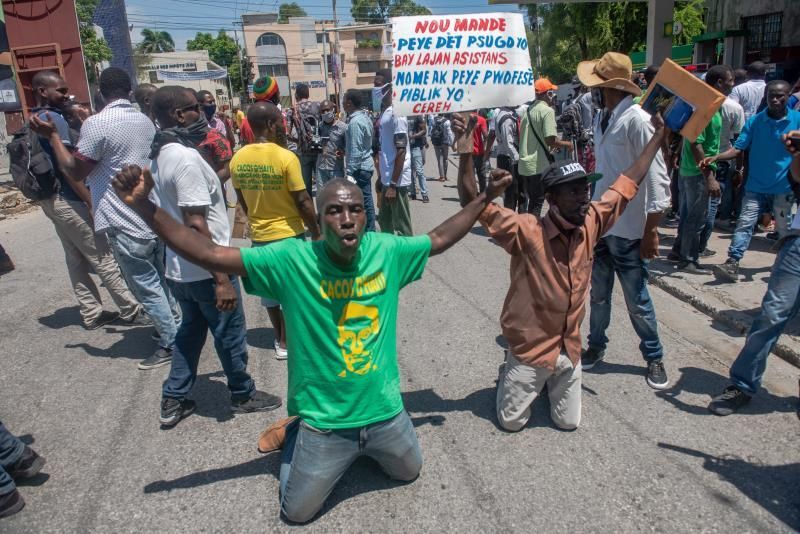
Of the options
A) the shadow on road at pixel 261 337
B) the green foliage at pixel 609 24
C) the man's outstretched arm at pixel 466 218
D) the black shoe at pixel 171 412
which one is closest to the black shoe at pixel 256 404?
the black shoe at pixel 171 412

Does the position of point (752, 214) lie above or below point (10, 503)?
above

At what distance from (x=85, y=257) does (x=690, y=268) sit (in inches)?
240

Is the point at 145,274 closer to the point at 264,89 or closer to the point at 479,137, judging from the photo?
the point at 264,89

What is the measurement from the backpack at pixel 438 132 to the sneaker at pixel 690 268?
24.3 feet

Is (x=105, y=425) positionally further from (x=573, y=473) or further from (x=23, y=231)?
(x=23, y=231)

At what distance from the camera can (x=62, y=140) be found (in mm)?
4883

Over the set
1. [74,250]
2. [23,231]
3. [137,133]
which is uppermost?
[137,133]

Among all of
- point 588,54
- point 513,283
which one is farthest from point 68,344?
point 588,54

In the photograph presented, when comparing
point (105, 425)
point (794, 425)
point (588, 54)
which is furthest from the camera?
point (588, 54)

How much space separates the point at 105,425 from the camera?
374cm

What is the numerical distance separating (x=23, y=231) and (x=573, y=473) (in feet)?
34.4

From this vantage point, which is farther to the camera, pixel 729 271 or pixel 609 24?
pixel 609 24

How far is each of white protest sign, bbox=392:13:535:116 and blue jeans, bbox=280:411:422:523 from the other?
1.82 metres

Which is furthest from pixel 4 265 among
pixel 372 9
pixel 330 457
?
pixel 372 9
